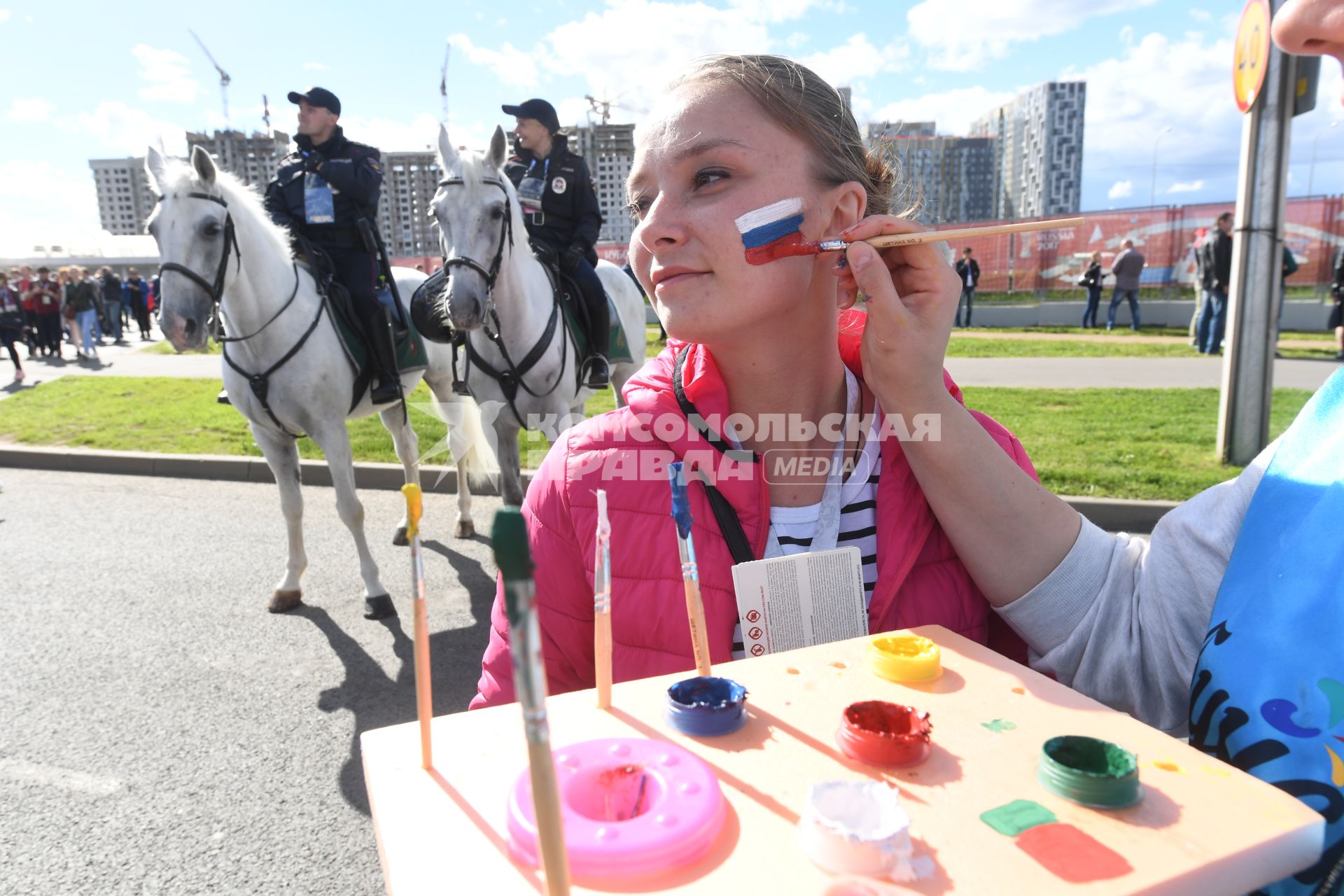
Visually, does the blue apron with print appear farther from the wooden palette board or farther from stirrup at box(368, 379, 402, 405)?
stirrup at box(368, 379, 402, 405)

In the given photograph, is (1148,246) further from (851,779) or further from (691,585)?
(851,779)

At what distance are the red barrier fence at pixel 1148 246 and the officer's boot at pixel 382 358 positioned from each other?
14205mm

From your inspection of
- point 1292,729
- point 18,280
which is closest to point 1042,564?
point 1292,729

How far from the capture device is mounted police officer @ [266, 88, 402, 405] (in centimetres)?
574

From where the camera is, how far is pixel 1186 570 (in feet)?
4.48

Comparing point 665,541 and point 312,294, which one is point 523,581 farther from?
point 312,294

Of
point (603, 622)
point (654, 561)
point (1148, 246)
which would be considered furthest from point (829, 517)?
point (1148, 246)

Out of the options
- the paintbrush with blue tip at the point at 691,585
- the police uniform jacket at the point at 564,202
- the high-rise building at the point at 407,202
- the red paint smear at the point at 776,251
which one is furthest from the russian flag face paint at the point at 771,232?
the high-rise building at the point at 407,202

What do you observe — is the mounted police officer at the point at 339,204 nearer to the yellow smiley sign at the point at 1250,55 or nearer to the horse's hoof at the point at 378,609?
the horse's hoof at the point at 378,609

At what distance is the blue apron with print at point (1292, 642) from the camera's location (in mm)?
1018

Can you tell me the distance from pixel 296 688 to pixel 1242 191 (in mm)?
7557

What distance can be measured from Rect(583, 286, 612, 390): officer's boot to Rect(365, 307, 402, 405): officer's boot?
54.2 inches

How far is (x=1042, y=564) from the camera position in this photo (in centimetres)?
146

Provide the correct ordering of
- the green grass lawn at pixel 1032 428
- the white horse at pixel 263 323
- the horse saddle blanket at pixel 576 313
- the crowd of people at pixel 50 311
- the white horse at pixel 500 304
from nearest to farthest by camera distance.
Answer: the white horse at pixel 263 323, the white horse at pixel 500 304, the horse saddle blanket at pixel 576 313, the green grass lawn at pixel 1032 428, the crowd of people at pixel 50 311
